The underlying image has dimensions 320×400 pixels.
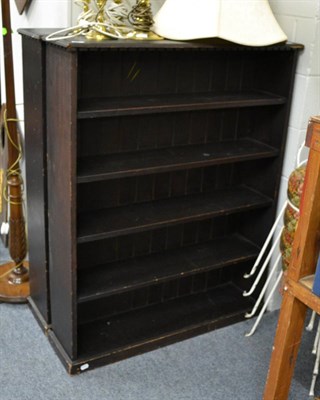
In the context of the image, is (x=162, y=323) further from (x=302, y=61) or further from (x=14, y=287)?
(x=302, y=61)

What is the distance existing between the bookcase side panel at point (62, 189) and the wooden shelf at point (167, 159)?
0.09m

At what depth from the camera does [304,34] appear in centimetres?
224

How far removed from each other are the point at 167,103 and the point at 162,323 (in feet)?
3.27

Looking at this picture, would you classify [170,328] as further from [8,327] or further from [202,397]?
[8,327]

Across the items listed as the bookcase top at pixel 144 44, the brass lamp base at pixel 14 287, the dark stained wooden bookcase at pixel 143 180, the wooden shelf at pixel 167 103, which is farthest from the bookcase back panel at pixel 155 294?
the bookcase top at pixel 144 44

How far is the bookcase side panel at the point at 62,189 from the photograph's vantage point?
186 centimetres

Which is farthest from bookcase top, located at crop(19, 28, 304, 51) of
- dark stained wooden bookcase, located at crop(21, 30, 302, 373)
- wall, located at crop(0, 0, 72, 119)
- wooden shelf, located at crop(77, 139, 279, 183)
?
wooden shelf, located at crop(77, 139, 279, 183)

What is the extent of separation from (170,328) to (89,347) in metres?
0.37

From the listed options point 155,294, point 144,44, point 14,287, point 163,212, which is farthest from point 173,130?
point 14,287

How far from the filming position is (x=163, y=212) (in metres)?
2.27

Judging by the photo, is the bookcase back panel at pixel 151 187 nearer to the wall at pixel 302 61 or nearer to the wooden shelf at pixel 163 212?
the wooden shelf at pixel 163 212

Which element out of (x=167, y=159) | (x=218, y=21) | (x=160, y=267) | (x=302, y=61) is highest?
(x=218, y=21)

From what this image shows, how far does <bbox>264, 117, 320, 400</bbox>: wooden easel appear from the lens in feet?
4.89

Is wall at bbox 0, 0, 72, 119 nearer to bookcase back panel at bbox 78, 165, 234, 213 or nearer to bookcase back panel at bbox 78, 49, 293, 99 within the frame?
bookcase back panel at bbox 78, 49, 293, 99
